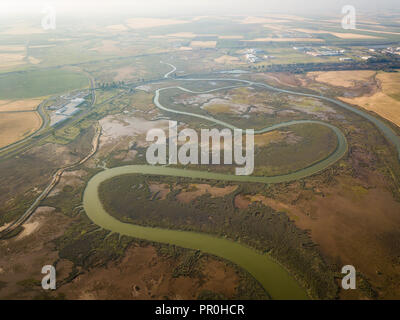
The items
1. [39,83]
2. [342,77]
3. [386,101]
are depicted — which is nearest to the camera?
[386,101]

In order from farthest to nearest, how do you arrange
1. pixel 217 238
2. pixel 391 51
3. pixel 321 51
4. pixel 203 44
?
pixel 203 44 → pixel 321 51 → pixel 391 51 → pixel 217 238

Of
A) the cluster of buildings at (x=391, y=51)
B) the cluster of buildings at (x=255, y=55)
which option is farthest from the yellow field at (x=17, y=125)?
the cluster of buildings at (x=391, y=51)

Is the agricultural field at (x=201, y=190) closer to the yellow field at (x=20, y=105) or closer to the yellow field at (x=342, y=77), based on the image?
the yellow field at (x=20, y=105)

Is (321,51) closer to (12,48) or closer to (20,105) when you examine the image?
(20,105)

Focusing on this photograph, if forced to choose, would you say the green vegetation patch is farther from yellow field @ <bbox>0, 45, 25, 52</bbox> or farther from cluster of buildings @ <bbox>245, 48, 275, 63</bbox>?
cluster of buildings @ <bbox>245, 48, 275, 63</bbox>

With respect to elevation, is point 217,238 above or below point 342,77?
below

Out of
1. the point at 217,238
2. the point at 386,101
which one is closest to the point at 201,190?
the point at 217,238

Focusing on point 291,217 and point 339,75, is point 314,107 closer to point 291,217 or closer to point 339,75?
point 339,75
